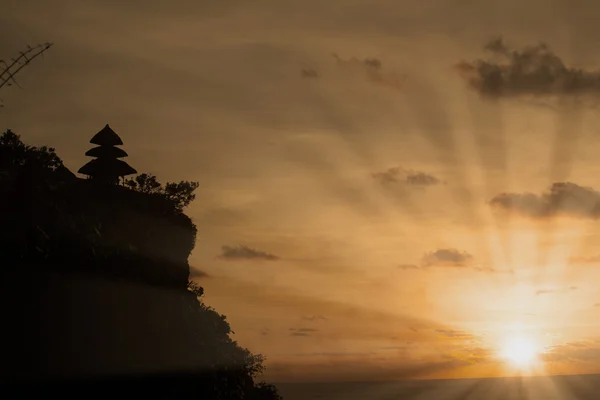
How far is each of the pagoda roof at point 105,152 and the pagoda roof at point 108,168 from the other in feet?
1.37

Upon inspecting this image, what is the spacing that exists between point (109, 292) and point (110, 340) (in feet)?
11.2

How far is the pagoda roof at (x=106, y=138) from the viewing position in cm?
6900

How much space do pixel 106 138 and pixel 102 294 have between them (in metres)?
19.5

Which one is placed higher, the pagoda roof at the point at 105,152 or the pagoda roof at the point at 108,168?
the pagoda roof at the point at 105,152

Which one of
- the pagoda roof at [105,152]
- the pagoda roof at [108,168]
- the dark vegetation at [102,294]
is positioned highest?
the pagoda roof at [105,152]

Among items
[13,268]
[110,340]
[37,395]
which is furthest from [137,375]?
[13,268]

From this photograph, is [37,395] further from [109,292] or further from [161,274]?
[161,274]

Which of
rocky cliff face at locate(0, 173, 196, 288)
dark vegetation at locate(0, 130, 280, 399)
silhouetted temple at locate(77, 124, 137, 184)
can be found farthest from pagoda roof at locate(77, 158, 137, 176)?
rocky cliff face at locate(0, 173, 196, 288)

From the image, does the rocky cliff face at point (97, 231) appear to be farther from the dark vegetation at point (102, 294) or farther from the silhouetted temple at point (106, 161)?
the silhouetted temple at point (106, 161)

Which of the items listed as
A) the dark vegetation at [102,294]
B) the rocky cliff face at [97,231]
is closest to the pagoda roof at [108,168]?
the dark vegetation at [102,294]

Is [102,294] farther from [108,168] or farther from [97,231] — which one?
[108,168]

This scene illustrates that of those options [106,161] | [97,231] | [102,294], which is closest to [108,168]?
[106,161]

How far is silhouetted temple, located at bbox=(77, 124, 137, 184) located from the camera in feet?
224

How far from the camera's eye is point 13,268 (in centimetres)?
4781
